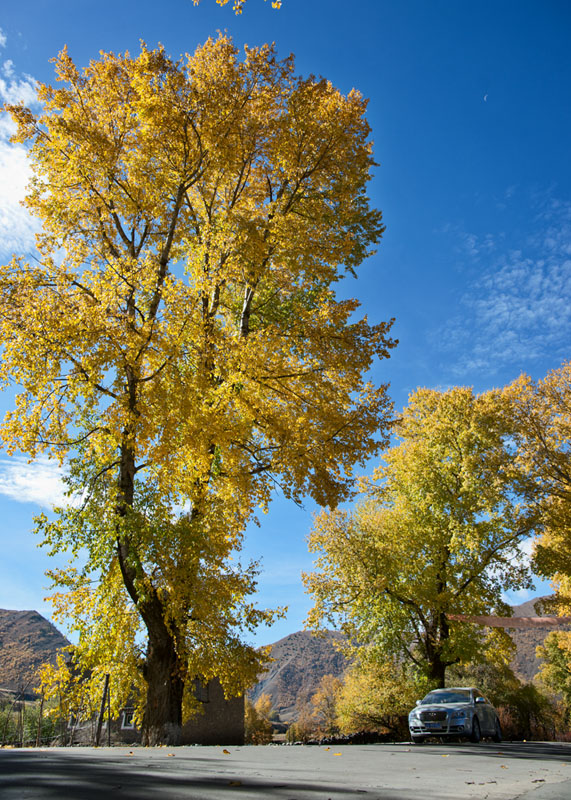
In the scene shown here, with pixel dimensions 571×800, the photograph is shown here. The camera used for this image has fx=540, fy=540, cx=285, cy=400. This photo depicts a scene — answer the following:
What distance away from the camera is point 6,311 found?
996cm

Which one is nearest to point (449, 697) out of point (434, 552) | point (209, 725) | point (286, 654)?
point (434, 552)

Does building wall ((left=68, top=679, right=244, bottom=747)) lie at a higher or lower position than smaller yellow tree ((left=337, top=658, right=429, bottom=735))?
lower

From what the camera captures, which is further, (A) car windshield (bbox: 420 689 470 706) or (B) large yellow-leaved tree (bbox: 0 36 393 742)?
(A) car windshield (bbox: 420 689 470 706)

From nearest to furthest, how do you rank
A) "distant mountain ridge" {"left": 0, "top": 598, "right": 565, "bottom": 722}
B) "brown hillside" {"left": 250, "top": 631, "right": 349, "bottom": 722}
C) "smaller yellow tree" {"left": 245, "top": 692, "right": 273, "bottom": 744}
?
"smaller yellow tree" {"left": 245, "top": 692, "right": 273, "bottom": 744} < "distant mountain ridge" {"left": 0, "top": 598, "right": 565, "bottom": 722} < "brown hillside" {"left": 250, "top": 631, "right": 349, "bottom": 722}

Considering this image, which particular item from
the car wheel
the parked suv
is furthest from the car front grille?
the car wheel

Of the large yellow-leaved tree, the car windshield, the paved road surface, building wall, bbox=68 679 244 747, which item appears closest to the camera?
the paved road surface

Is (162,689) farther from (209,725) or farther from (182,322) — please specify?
(209,725)

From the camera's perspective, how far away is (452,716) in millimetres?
13109

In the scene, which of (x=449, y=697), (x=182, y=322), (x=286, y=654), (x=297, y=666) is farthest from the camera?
(x=297, y=666)

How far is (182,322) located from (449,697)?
11.8 metres

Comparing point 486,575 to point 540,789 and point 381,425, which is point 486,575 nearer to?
point 381,425

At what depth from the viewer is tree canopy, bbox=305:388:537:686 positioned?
66.6 ft

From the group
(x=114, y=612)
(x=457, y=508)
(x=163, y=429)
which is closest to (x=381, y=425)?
(x=163, y=429)

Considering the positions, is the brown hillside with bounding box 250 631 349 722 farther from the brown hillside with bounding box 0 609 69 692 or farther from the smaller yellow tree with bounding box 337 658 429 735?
the smaller yellow tree with bounding box 337 658 429 735
